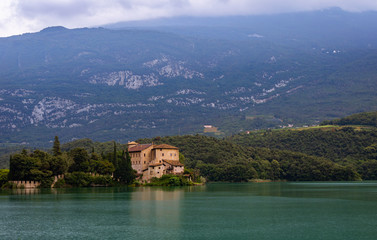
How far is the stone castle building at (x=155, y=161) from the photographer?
102 metres

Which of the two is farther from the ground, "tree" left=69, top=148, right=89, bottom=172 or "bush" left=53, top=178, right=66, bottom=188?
"tree" left=69, top=148, right=89, bottom=172

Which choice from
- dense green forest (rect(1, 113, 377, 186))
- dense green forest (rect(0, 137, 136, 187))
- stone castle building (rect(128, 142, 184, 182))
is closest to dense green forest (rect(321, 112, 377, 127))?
dense green forest (rect(1, 113, 377, 186))

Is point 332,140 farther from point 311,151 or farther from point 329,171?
point 329,171

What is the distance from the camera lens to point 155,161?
343 ft

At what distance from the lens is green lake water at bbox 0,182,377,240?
38781mm

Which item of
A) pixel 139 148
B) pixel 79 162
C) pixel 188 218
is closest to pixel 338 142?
pixel 139 148

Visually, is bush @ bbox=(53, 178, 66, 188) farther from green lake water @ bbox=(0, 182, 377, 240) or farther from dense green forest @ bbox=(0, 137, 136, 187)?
Answer: green lake water @ bbox=(0, 182, 377, 240)

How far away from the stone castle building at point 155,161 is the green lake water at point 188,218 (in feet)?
121

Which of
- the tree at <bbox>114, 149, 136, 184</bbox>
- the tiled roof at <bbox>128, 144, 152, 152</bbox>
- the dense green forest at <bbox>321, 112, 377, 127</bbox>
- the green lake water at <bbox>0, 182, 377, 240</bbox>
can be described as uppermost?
the dense green forest at <bbox>321, 112, 377, 127</bbox>

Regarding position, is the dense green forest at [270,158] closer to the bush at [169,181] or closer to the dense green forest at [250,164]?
the dense green forest at [250,164]

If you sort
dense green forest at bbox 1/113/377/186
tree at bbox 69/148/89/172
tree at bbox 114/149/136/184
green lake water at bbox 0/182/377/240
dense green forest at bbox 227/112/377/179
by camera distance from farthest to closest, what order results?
dense green forest at bbox 227/112/377/179 < dense green forest at bbox 1/113/377/186 < tree at bbox 114/149/136/184 < tree at bbox 69/148/89/172 < green lake water at bbox 0/182/377/240

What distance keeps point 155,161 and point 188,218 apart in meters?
58.4

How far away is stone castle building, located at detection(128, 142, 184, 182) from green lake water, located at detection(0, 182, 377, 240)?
121 ft

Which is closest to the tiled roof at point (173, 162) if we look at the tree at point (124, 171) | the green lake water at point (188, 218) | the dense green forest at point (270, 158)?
the dense green forest at point (270, 158)
